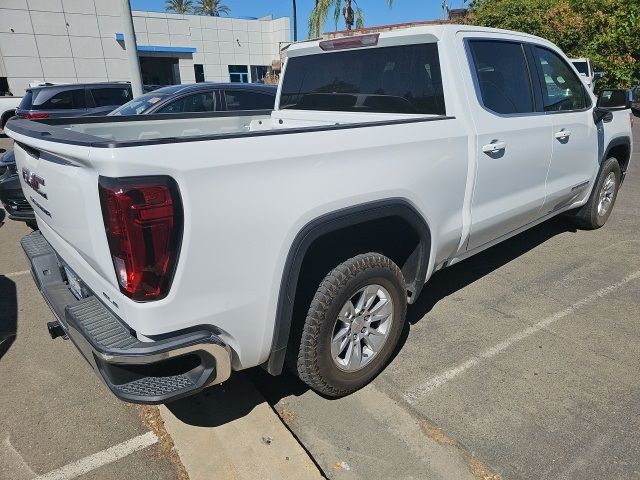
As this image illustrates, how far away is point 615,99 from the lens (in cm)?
452

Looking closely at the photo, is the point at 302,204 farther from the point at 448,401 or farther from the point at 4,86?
the point at 4,86

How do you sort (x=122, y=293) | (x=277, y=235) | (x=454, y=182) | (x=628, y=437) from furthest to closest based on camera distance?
1. (x=454, y=182)
2. (x=628, y=437)
3. (x=277, y=235)
4. (x=122, y=293)

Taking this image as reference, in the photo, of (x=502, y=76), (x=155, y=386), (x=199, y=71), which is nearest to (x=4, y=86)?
(x=199, y=71)

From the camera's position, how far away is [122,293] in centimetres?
198

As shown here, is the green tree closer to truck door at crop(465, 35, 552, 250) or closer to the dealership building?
truck door at crop(465, 35, 552, 250)

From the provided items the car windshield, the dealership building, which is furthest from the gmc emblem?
the dealership building

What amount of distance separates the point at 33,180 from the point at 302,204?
57.5 inches

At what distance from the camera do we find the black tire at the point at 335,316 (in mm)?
2492

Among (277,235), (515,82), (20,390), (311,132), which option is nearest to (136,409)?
(20,390)

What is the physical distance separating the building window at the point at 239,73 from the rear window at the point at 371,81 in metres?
38.3

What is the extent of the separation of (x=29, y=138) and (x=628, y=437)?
332 centimetres

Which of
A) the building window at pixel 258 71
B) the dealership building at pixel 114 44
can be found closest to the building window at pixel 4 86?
the dealership building at pixel 114 44

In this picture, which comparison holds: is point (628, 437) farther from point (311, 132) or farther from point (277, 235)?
point (311, 132)

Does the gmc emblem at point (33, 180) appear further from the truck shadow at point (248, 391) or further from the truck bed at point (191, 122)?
the truck shadow at point (248, 391)
